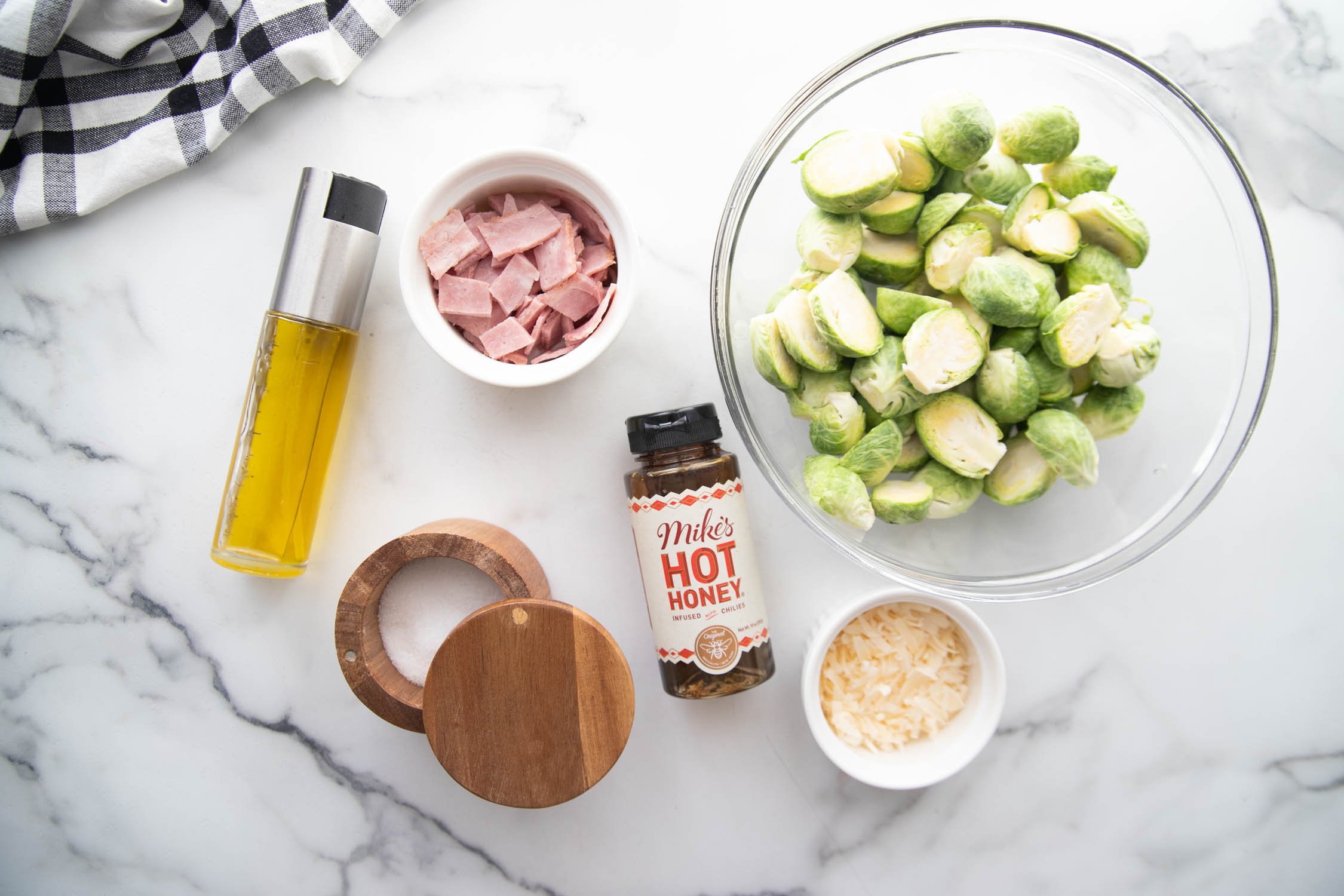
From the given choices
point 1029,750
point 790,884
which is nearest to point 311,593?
point 790,884

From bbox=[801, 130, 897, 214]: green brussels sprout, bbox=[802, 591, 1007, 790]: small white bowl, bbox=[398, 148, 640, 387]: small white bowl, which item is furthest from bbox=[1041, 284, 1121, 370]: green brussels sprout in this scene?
bbox=[398, 148, 640, 387]: small white bowl

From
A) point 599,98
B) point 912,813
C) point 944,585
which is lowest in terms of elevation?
point 912,813

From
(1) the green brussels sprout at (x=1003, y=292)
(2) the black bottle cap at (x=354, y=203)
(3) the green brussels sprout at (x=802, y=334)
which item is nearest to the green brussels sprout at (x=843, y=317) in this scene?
(3) the green brussels sprout at (x=802, y=334)

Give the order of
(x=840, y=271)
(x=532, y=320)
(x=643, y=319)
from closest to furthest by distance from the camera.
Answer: (x=840, y=271)
(x=532, y=320)
(x=643, y=319)

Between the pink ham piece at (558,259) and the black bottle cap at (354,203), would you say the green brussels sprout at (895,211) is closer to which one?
the pink ham piece at (558,259)

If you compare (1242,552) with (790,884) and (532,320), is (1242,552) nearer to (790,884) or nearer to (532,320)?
(790,884)

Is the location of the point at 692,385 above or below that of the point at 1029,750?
above

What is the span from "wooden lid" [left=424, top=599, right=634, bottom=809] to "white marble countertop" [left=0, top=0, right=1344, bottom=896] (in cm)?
18

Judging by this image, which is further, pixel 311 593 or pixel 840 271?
pixel 311 593

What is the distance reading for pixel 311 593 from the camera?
3.62 ft

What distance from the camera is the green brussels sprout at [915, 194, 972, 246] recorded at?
84cm

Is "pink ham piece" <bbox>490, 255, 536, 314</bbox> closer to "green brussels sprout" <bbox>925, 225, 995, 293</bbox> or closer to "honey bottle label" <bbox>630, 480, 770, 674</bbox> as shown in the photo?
"honey bottle label" <bbox>630, 480, 770, 674</bbox>

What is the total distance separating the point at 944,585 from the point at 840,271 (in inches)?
15.8

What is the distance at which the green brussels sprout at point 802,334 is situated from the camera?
33.4 inches
